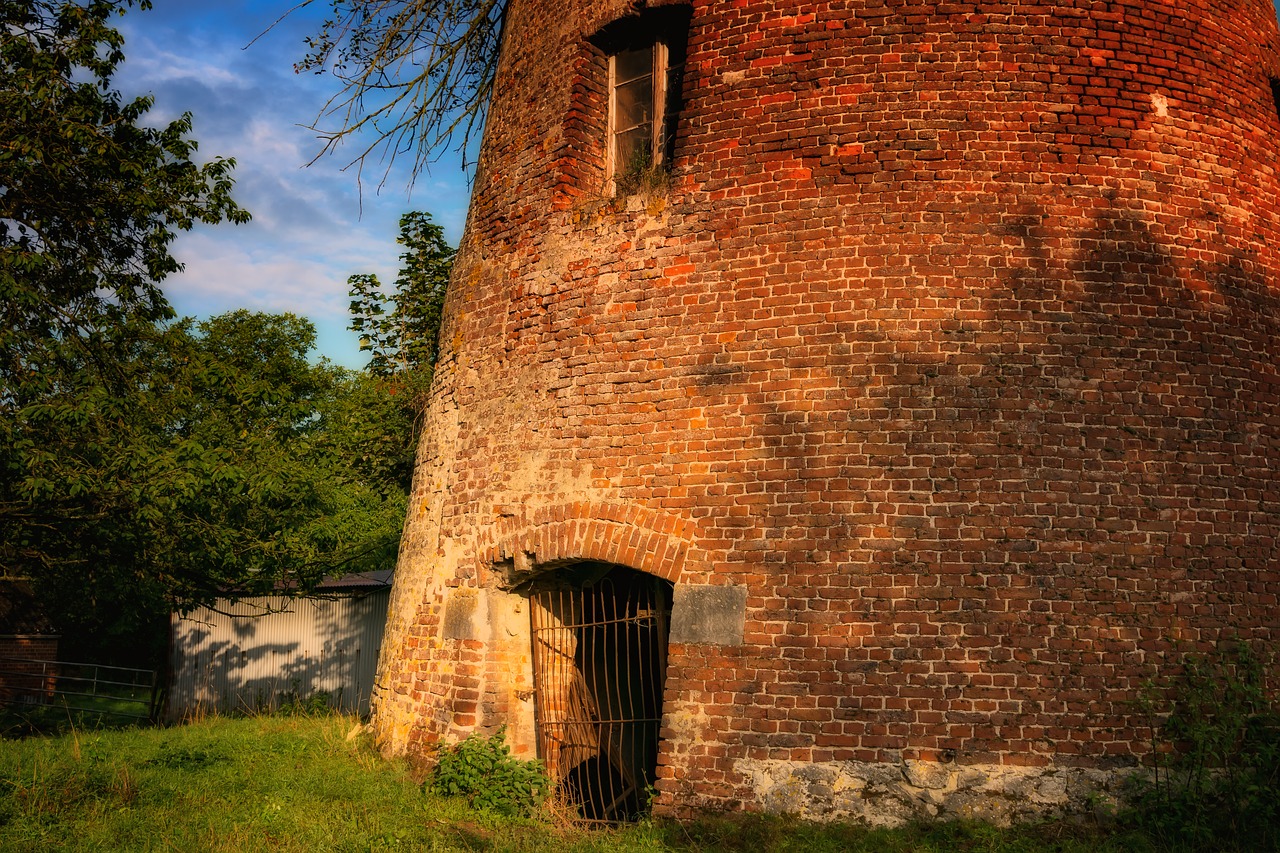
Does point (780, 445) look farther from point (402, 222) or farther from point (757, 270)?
point (402, 222)

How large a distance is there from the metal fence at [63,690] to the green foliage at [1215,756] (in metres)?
15.1

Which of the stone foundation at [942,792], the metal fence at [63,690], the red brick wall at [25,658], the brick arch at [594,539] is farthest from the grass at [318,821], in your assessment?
the red brick wall at [25,658]

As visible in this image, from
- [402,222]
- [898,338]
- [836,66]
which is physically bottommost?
[898,338]

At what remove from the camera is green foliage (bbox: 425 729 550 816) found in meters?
6.77

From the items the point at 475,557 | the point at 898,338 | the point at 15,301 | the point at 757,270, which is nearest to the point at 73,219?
the point at 15,301

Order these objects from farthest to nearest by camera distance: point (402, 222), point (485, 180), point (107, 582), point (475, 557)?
point (402, 222) < point (107, 582) < point (485, 180) < point (475, 557)

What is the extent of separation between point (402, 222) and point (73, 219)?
29.9 ft

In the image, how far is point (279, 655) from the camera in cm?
1936

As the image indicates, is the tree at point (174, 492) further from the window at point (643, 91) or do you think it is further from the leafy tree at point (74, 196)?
the window at point (643, 91)

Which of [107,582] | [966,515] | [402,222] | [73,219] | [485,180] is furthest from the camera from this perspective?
[402,222]

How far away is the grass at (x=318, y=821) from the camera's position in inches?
211

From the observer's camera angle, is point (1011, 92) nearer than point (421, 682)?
Yes

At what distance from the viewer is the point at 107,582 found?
1070 cm

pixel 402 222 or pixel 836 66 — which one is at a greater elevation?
pixel 402 222
